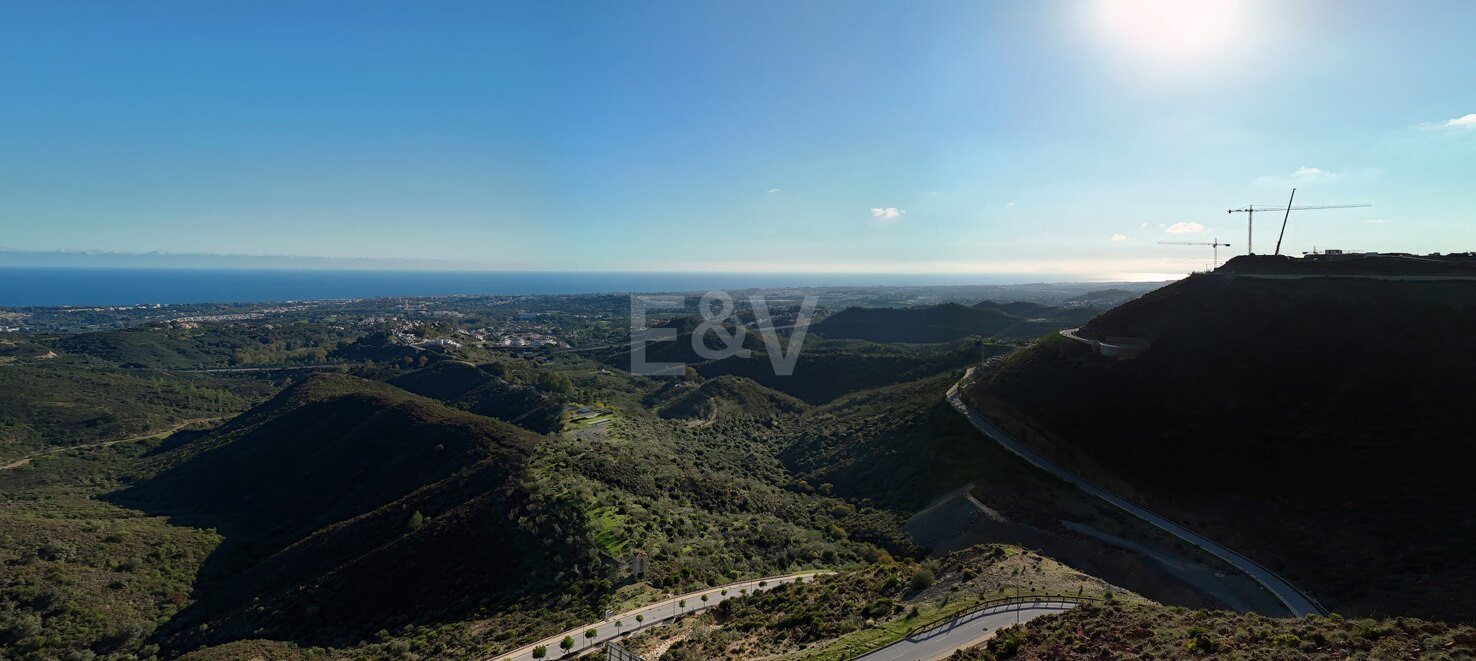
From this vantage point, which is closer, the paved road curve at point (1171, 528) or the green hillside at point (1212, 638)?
the green hillside at point (1212, 638)

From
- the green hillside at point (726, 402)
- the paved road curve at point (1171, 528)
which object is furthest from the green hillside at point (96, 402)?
the paved road curve at point (1171, 528)

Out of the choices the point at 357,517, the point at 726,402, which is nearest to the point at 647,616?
the point at 357,517

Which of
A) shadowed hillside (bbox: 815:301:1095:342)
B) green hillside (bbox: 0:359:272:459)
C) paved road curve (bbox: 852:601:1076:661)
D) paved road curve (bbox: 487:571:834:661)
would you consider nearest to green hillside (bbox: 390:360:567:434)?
green hillside (bbox: 0:359:272:459)

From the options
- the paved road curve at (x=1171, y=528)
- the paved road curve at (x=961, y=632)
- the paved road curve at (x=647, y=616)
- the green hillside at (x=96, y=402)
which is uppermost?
the paved road curve at (x=961, y=632)

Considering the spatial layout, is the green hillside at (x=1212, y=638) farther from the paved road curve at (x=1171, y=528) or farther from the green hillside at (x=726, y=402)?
the green hillside at (x=726, y=402)

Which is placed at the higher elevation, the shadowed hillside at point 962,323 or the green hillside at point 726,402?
the shadowed hillside at point 962,323

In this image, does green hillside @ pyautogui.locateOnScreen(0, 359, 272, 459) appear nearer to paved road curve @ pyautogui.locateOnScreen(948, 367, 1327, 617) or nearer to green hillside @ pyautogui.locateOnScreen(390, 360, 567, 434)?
green hillside @ pyautogui.locateOnScreen(390, 360, 567, 434)
